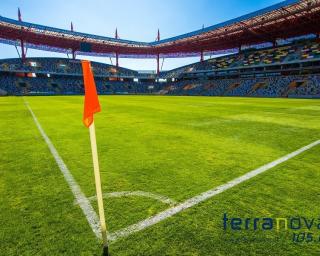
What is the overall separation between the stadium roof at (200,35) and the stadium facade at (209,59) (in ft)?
0.44

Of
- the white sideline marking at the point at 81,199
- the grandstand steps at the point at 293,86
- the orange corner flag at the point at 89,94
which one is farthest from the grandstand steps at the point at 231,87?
the orange corner flag at the point at 89,94

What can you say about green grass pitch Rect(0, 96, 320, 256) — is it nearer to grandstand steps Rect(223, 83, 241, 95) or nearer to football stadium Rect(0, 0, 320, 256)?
football stadium Rect(0, 0, 320, 256)

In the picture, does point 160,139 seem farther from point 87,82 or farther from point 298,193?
point 87,82

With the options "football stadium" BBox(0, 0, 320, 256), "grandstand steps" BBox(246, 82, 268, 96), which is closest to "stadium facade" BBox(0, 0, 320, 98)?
"grandstand steps" BBox(246, 82, 268, 96)

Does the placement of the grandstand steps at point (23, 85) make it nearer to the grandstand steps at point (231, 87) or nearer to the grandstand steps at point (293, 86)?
the grandstand steps at point (231, 87)

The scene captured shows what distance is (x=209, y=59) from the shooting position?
68.7 m

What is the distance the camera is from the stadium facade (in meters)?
42.3

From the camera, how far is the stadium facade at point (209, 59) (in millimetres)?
42344

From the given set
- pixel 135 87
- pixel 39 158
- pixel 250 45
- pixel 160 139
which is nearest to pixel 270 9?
pixel 250 45

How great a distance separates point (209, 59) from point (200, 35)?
17.8 metres

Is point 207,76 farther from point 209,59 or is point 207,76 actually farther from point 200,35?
point 200,35

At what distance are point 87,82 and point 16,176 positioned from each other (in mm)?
2992

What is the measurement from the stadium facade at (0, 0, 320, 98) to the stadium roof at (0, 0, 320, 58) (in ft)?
0.44

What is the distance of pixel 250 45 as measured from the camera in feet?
198
